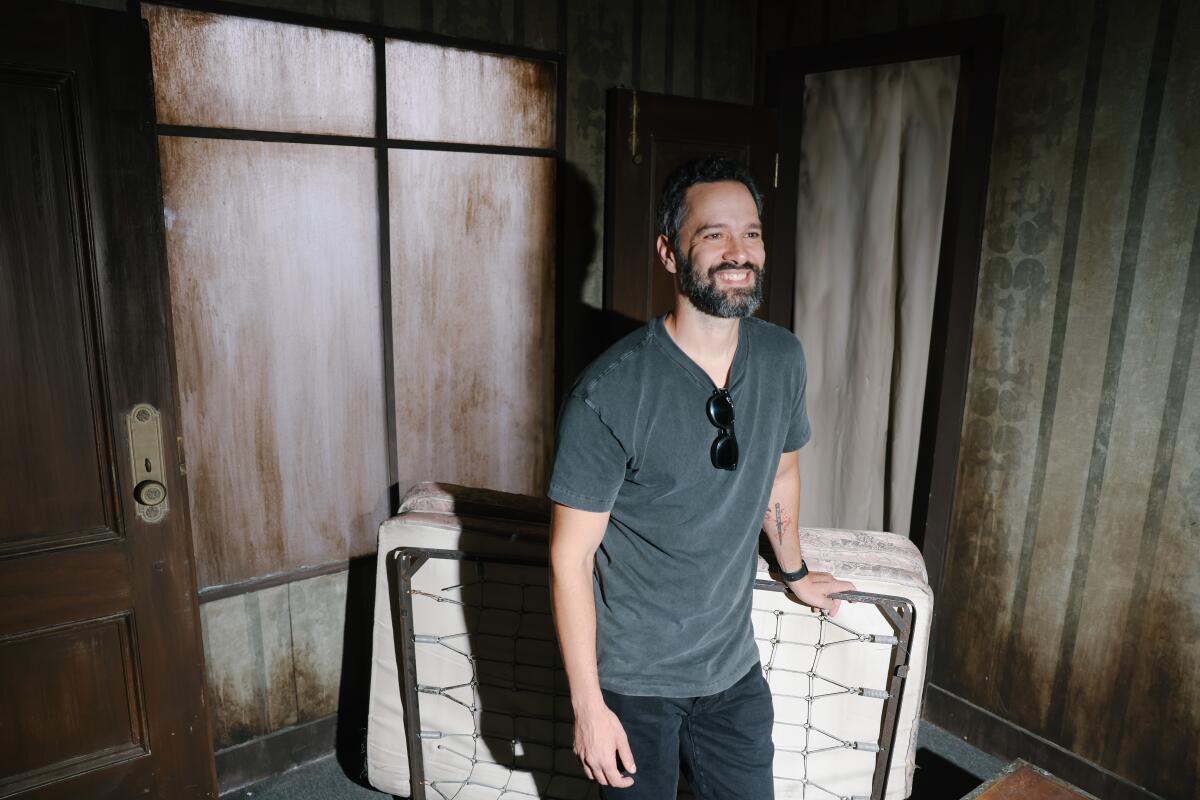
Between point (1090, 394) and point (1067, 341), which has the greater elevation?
point (1067, 341)

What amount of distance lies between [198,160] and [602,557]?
1.50 meters

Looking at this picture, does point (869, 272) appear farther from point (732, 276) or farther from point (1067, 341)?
point (732, 276)

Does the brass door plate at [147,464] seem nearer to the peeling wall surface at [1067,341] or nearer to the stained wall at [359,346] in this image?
the stained wall at [359,346]

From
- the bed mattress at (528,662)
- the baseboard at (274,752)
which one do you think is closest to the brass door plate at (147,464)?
the bed mattress at (528,662)

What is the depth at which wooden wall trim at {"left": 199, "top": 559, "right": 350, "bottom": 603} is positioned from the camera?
7.75 feet

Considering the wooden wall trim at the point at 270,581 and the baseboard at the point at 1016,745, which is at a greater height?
the wooden wall trim at the point at 270,581

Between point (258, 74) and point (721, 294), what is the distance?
57.7 inches

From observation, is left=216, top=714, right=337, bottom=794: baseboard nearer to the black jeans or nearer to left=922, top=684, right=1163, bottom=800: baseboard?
the black jeans

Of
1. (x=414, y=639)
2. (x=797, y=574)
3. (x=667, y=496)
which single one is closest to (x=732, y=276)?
(x=667, y=496)

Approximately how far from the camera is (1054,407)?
96.9 inches

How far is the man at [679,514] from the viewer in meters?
1.47

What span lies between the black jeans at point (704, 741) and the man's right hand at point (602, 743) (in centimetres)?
7

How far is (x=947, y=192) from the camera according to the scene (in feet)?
9.14

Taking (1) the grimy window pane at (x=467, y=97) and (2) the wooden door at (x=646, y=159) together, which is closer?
(1) the grimy window pane at (x=467, y=97)
